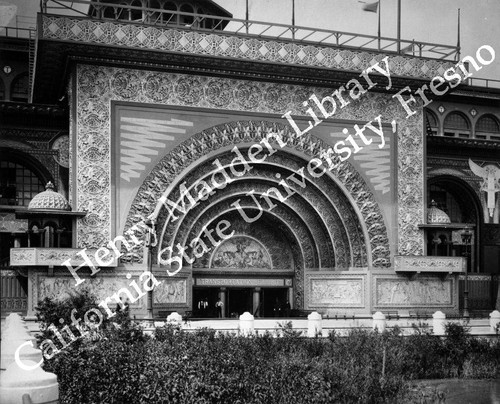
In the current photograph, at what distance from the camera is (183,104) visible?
2902cm

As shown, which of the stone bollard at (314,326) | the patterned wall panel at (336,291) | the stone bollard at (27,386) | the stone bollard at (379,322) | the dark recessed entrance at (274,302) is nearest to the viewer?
the stone bollard at (27,386)

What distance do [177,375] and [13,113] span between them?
17662 millimetres

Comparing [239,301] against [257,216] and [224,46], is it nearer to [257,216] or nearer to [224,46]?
[257,216]

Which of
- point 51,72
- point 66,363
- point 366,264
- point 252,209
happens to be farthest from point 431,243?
point 66,363

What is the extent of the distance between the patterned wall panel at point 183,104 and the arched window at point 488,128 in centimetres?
1091

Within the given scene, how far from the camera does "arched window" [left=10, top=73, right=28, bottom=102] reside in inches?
1350

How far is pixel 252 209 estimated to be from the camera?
1247 inches

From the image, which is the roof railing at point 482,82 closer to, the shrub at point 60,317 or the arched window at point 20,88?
the arched window at point 20,88

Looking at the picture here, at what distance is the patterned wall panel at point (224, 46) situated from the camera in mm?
27297

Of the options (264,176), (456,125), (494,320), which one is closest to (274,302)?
(264,176)

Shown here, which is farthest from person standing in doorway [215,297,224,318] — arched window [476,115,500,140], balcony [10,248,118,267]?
arched window [476,115,500,140]

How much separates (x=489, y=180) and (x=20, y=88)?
22.8 meters

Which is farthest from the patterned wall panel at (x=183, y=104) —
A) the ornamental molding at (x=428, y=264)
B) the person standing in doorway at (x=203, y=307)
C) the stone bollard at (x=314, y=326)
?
the stone bollard at (x=314, y=326)

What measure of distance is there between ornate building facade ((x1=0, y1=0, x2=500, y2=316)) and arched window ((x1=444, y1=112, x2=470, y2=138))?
8.83m
